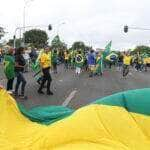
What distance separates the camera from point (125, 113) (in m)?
7.80

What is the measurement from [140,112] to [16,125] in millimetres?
2541

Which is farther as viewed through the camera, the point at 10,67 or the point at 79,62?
the point at 79,62

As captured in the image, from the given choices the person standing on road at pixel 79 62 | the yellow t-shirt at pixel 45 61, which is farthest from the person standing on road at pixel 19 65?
the person standing on road at pixel 79 62

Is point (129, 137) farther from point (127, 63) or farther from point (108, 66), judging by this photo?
point (108, 66)

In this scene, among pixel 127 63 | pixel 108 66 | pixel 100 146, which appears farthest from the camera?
pixel 108 66

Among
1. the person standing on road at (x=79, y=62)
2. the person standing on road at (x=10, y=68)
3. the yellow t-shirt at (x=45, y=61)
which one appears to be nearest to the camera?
the person standing on road at (x=10, y=68)

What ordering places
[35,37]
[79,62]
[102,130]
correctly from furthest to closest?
1. [35,37]
2. [79,62]
3. [102,130]

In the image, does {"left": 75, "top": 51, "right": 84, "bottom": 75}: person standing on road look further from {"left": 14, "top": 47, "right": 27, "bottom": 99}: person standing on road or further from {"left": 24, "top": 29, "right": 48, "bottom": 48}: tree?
{"left": 24, "top": 29, "right": 48, "bottom": 48}: tree

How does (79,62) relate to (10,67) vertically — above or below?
below

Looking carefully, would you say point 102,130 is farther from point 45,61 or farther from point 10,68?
point 45,61

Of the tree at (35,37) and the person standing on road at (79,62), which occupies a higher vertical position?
the person standing on road at (79,62)

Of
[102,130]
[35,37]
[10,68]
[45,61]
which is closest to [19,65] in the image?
[10,68]

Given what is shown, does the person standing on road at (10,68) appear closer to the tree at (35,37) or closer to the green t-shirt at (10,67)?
the green t-shirt at (10,67)

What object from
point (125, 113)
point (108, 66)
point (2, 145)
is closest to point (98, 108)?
point (125, 113)
